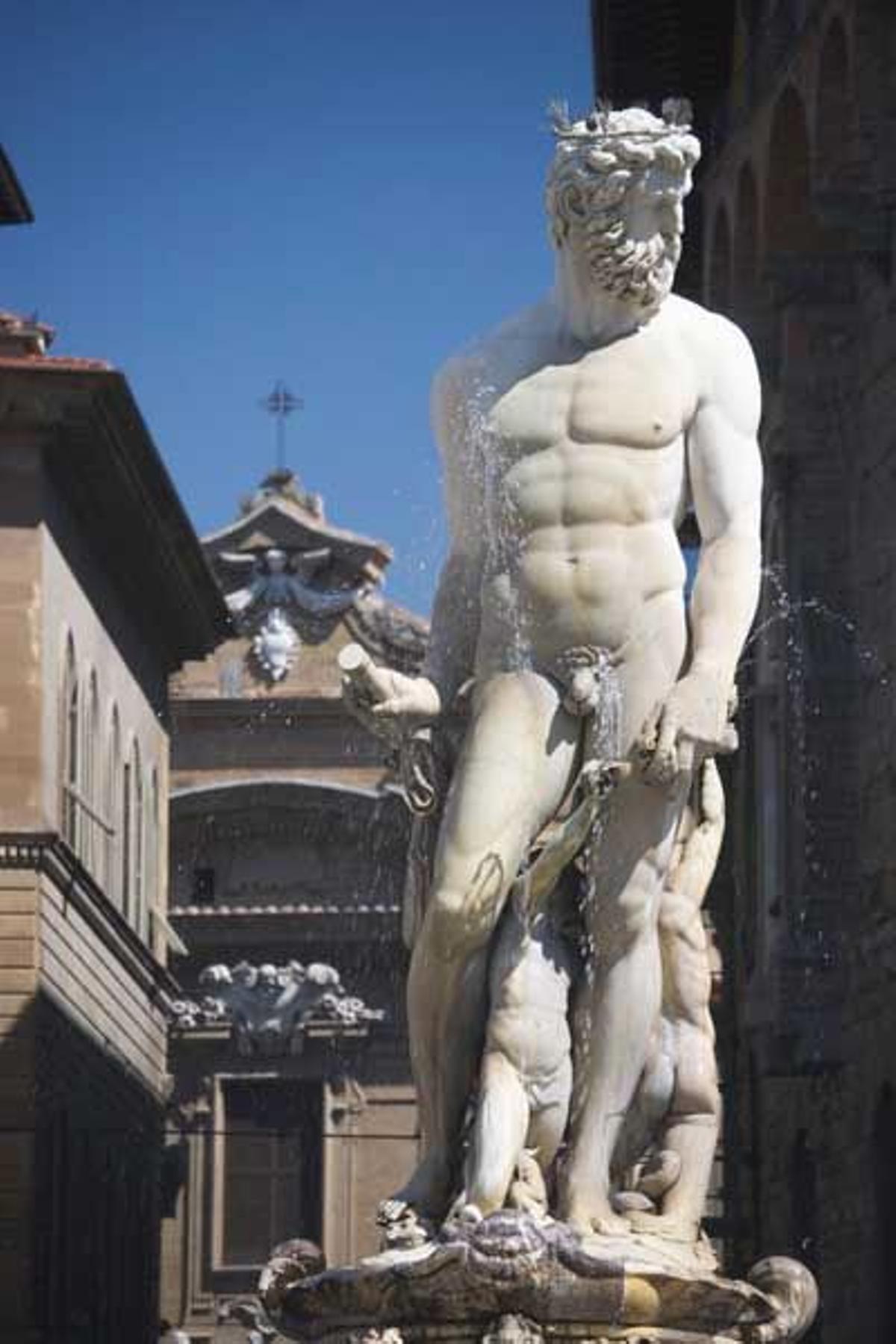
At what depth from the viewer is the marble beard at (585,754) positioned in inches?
704

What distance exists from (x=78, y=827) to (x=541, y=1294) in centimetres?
3803

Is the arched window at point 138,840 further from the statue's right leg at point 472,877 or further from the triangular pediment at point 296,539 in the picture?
the statue's right leg at point 472,877

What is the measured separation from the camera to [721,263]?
49.1 metres

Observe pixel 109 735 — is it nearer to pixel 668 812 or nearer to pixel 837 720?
pixel 837 720

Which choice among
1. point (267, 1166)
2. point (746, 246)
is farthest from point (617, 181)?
point (267, 1166)

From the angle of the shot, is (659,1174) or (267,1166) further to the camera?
(267,1166)

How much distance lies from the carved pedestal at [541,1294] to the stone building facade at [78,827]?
107ft

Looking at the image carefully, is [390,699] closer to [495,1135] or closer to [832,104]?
[495,1135]

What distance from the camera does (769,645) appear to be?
44375mm

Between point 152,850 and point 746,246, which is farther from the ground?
point 746,246

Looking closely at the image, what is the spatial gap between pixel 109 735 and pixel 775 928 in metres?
17.3

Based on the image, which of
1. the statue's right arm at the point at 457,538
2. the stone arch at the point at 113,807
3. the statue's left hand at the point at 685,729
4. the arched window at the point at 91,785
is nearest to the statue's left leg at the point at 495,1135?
the statue's left hand at the point at 685,729

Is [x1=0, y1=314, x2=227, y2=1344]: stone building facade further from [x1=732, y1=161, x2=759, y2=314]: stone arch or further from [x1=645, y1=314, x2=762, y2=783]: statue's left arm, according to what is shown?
[x1=645, y1=314, x2=762, y2=783]: statue's left arm

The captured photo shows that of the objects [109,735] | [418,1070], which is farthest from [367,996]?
[418,1070]
